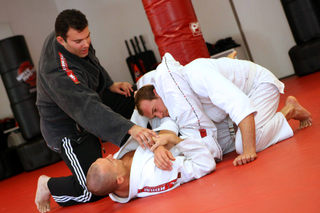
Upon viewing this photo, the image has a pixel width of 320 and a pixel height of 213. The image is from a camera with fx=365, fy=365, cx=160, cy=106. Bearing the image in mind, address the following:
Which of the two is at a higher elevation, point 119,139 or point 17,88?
point 17,88

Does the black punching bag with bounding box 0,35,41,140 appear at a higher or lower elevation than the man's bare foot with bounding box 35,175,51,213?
higher

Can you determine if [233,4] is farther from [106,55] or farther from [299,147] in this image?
[299,147]

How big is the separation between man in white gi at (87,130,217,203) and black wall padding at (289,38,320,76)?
3817mm

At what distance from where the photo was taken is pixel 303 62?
218 inches

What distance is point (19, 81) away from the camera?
20.2 feet

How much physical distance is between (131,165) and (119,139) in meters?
0.17

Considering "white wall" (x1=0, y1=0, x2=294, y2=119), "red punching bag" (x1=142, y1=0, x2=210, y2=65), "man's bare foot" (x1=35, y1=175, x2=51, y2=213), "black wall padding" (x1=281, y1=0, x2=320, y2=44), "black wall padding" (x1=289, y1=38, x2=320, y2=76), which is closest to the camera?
"man's bare foot" (x1=35, y1=175, x2=51, y2=213)

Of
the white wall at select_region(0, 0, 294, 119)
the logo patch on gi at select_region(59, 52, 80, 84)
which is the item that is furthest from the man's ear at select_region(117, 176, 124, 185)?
the white wall at select_region(0, 0, 294, 119)

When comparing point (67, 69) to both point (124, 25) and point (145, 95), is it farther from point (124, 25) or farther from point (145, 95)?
point (124, 25)

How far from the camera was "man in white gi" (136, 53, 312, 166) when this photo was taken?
2068 millimetres

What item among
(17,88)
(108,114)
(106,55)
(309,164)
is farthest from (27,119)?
(309,164)

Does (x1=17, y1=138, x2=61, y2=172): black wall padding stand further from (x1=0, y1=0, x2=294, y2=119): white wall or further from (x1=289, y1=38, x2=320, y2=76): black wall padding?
(x1=289, y1=38, x2=320, y2=76): black wall padding

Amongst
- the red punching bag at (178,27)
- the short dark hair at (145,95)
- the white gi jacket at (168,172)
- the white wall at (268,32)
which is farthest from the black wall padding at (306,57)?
the white gi jacket at (168,172)

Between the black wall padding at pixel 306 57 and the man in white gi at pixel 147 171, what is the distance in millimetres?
3817
